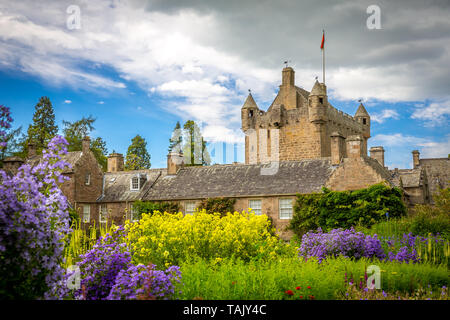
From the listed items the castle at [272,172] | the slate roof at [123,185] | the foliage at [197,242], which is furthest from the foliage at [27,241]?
the slate roof at [123,185]

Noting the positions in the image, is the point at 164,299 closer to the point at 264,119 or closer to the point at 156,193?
the point at 156,193

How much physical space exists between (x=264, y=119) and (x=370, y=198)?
65.0ft

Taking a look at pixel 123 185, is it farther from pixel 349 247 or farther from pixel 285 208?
pixel 349 247

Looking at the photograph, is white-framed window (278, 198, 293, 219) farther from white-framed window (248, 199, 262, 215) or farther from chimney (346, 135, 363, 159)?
chimney (346, 135, 363, 159)

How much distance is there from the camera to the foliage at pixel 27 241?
463cm

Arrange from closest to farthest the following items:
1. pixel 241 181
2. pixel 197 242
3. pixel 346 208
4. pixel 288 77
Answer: pixel 197 242, pixel 346 208, pixel 241 181, pixel 288 77

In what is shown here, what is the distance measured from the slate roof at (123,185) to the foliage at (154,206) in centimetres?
158

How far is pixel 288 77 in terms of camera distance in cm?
4312

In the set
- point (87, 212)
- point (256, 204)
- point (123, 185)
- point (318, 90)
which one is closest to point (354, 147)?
point (256, 204)

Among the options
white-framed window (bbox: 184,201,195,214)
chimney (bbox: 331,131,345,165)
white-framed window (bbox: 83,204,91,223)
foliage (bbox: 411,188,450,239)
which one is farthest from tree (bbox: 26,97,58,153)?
foliage (bbox: 411,188,450,239)

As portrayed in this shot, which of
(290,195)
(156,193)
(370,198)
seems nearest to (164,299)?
(370,198)

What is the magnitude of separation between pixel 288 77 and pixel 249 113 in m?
5.57

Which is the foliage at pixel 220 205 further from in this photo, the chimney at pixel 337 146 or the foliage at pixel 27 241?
the foliage at pixel 27 241

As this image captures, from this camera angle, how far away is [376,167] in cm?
2569
